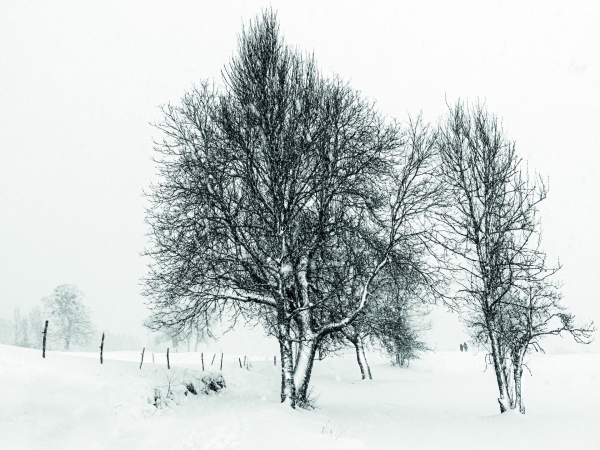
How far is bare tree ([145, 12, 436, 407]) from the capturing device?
12.9m

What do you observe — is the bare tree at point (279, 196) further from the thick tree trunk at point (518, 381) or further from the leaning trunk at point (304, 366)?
the thick tree trunk at point (518, 381)

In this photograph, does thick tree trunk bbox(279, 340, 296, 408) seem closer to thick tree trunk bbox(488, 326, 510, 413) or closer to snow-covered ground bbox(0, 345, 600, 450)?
snow-covered ground bbox(0, 345, 600, 450)

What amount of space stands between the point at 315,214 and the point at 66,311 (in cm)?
5609

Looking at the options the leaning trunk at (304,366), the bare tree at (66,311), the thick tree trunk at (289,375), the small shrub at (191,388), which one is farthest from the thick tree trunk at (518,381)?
the bare tree at (66,311)

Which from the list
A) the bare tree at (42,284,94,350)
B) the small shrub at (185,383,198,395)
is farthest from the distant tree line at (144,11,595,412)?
the bare tree at (42,284,94,350)

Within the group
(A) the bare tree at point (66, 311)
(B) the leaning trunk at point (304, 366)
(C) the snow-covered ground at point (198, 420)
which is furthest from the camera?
(A) the bare tree at point (66, 311)

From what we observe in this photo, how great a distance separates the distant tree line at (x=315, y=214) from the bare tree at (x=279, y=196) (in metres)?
0.06

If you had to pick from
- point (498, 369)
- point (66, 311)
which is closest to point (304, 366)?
point (498, 369)

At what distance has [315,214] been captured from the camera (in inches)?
585

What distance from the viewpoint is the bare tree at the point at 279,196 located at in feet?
42.2

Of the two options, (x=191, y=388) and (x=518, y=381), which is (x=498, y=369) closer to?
(x=518, y=381)

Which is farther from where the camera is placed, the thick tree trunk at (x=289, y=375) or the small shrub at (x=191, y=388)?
the small shrub at (x=191, y=388)

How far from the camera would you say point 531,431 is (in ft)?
38.5

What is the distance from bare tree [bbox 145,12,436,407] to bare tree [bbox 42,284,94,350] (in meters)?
52.8
